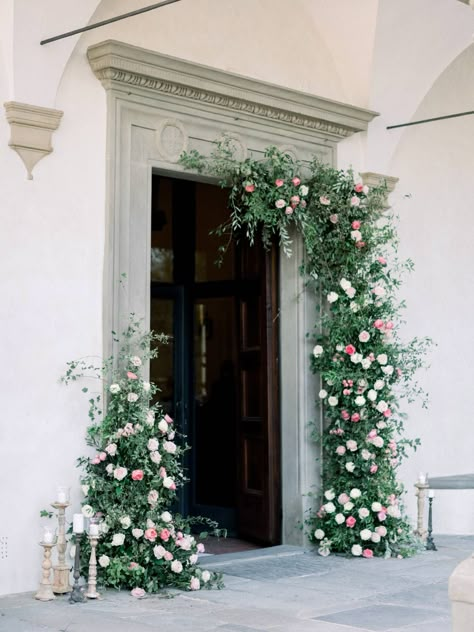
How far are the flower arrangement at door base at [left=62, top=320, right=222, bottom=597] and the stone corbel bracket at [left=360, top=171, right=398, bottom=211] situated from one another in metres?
3.13

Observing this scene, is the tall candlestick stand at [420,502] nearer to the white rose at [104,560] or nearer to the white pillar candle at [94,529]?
the white rose at [104,560]

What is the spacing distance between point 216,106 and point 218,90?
16cm

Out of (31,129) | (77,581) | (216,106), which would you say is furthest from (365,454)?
(31,129)

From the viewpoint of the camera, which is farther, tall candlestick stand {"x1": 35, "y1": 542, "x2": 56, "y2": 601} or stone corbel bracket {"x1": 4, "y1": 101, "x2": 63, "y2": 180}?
stone corbel bracket {"x1": 4, "y1": 101, "x2": 63, "y2": 180}

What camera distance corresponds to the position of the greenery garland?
7.84m

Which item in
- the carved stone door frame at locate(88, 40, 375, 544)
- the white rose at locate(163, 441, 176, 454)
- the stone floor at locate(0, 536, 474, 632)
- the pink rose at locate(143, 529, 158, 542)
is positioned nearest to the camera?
the stone floor at locate(0, 536, 474, 632)

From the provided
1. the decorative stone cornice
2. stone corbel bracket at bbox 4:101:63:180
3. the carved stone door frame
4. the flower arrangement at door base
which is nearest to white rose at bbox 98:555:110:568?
the flower arrangement at door base

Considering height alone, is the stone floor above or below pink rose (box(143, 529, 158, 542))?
below

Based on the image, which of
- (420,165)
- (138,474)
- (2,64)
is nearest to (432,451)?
(420,165)

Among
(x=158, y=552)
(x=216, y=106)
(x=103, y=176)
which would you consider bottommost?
(x=158, y=552)

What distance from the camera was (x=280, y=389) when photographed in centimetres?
841

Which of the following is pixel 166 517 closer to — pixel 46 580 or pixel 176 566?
pixel 176 566

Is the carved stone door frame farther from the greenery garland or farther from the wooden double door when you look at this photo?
the wooden double door

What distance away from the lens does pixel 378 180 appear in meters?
8.91
